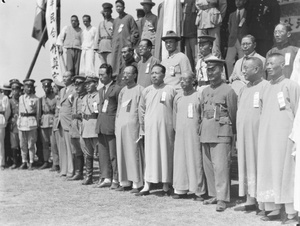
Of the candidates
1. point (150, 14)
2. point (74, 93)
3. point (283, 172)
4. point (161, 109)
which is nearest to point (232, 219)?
point (283, 172)

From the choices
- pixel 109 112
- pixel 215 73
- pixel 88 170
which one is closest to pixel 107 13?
pixel 109 112

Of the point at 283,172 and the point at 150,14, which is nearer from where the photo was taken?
the point at 283,172

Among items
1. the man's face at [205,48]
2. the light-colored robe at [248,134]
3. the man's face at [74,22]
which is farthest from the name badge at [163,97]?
the man's face at [74,22]

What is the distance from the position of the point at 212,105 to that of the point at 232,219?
1.64m

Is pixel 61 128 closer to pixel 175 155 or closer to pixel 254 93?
pixel 175 155

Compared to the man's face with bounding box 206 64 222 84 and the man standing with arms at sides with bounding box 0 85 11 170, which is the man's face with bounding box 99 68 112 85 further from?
the man standing with arms at sides with bounding box 0 85 11 170

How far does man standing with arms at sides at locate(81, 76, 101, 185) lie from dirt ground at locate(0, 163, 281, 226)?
1.65ft

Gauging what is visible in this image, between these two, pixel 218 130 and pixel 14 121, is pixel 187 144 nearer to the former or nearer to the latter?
pixel 218 130

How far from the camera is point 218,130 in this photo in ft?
23.2

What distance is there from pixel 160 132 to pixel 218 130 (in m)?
1.28

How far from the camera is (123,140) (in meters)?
8.56

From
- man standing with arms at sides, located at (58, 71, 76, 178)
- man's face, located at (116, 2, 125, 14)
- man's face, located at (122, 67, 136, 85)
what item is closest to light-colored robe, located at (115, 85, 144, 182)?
man's face, located at (122, 67, 136, 85)

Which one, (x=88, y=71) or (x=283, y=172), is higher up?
(x=88, y=71)

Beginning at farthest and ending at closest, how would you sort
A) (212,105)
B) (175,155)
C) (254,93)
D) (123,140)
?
(123,140) < (175,155) < (212,105) < (254,93)
